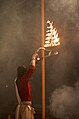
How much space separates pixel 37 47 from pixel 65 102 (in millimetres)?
2333

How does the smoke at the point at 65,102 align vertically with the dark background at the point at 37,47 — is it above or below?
below

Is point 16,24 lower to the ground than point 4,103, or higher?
higher

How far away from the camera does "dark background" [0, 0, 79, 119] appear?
34.9ft

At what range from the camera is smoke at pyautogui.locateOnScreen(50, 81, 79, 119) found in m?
10.6

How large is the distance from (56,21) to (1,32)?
8.62 feet

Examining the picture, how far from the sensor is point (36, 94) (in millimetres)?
11594

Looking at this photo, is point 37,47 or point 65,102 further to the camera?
point 37,47

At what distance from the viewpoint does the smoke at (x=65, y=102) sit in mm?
10555

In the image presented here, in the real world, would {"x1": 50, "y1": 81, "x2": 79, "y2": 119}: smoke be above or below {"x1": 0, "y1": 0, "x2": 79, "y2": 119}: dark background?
below

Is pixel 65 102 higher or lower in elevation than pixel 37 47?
lower

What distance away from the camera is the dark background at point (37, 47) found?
1062 centimetres

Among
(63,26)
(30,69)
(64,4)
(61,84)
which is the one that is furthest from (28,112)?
(64,4)

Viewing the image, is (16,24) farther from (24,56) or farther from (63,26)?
(63,26)

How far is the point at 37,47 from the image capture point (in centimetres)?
1172
